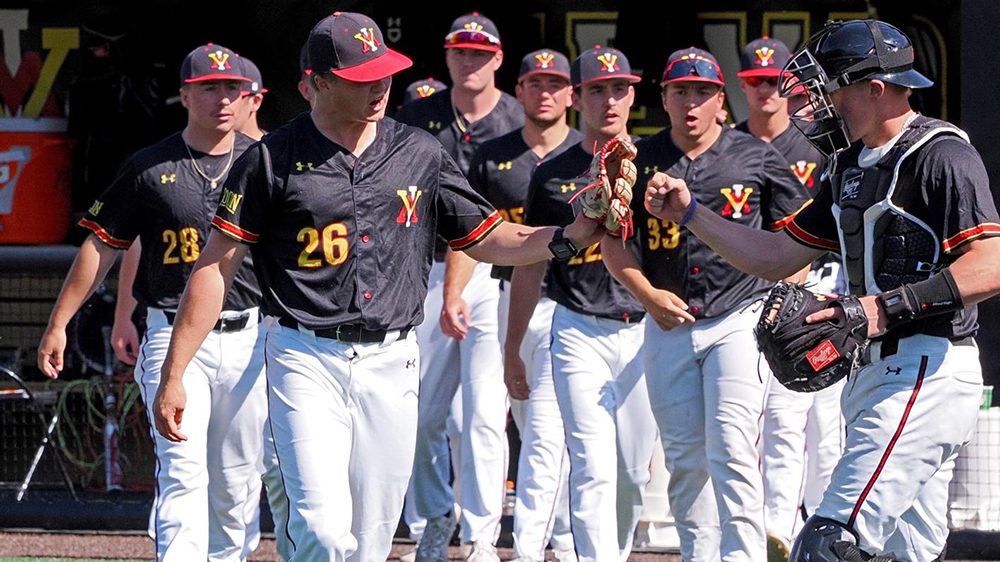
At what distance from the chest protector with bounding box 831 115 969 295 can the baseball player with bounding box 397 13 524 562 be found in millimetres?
2542

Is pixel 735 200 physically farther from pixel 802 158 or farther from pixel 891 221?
pixel 891 221

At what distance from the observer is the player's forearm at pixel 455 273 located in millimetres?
6777

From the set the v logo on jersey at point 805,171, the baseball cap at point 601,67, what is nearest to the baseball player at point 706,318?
the baseball cap at point 601,67

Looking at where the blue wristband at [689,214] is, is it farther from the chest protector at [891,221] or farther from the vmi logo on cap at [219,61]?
the vmi logo on cap at [219,61]

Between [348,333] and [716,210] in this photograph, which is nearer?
[348,333]

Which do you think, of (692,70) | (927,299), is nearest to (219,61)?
(692,70)

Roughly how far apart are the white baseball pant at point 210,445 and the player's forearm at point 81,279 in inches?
9.9

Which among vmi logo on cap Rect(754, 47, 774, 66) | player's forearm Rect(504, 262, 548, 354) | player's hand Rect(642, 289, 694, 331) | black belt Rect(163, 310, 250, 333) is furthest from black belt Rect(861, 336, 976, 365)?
vmi logo on cap Rect(754, 47, 774, 66)

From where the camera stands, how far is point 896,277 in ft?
14.3

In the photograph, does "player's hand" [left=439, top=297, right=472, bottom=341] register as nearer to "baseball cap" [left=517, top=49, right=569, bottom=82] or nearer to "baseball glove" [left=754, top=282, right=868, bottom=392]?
"baseball cap" [left=517, top=49, right=569, bottom=82]

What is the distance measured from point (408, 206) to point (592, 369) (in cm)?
151

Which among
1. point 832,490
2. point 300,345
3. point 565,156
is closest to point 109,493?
point 565,156

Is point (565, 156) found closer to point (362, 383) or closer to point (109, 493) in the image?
point (362, 383)

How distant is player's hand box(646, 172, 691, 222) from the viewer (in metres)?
4.88
